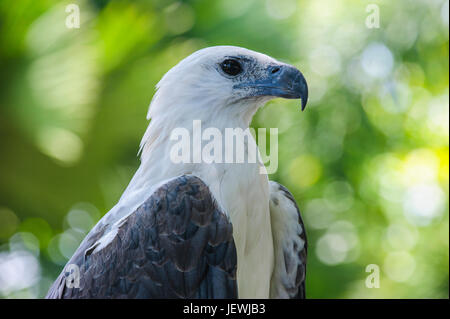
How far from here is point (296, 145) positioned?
747 cm

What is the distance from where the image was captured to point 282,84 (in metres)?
2.43

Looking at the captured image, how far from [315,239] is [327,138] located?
155 centimetres

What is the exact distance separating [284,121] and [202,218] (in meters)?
5.15

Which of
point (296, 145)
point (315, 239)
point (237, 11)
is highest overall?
point (237, 11)

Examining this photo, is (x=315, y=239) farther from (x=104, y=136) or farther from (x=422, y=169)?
(x=104, y=136)

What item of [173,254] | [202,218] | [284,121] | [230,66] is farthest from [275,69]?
[284,121]

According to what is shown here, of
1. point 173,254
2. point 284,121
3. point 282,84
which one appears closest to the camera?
point 173,254

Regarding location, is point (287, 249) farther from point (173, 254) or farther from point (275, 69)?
point (275, 69)

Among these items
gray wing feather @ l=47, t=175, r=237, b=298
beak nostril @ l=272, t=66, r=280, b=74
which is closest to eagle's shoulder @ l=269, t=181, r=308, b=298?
gray wing feather @ l=47, t=175, r=237, b=298

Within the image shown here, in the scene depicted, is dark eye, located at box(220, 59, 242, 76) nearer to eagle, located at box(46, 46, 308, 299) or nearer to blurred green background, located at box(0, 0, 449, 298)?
eagle, located at box(46, 46, 308, 299)

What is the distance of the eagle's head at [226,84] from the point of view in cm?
243
